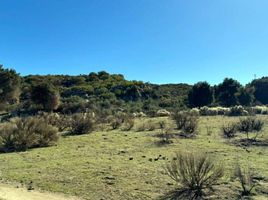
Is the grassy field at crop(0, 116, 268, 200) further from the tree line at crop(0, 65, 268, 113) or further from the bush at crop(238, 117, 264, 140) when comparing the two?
the tree line at crop(0, 65, 268, 113)

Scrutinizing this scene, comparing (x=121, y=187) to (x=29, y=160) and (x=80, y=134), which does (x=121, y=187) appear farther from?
(x=80, y=134)

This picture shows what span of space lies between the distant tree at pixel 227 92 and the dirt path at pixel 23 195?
48.4 metres

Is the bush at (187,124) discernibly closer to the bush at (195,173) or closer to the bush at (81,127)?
the bush at (81,127)

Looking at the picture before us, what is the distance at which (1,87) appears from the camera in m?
33.0

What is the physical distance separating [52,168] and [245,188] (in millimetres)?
5924

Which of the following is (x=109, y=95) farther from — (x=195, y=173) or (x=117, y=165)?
(x=195, y=173)

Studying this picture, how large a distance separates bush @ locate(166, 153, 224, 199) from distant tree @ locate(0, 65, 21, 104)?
26129 millimetres

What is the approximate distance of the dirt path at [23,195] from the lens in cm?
870

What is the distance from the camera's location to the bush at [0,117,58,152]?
16.2 metres

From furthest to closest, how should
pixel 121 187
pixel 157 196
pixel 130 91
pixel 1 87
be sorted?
pixel 130 91
pixel 1 87
pixel 121 187
pixel 157 196

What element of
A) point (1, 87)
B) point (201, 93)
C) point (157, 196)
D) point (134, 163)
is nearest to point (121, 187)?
point (157, 196)

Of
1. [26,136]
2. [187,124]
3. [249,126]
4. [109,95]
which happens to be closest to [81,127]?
[26,136]

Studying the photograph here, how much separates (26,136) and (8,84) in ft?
60.0

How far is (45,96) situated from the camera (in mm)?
40500
